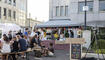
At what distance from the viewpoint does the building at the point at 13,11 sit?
128 feet

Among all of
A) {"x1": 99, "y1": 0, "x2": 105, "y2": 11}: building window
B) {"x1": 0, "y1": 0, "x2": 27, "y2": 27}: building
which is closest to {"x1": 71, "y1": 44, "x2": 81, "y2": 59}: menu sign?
{"x1": 99, "y1": 0, "x2": 105, "y2": 11}: building window

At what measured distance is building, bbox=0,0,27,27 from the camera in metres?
39.1

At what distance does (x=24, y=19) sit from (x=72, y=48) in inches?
1670

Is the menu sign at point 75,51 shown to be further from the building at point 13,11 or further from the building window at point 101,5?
the building at point 13,11

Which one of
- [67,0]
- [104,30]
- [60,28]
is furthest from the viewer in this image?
[67,0]

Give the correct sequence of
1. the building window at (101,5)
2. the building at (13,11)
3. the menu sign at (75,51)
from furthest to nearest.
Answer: the building at (13,11) → the building window at (101,5) → the menu sign at (75,51)

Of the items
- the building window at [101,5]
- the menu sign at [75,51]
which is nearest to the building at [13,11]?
the building window at [101,5]

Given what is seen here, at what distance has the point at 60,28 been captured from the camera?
23891mm

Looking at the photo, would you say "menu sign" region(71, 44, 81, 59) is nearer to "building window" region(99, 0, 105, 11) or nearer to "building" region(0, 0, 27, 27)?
"building window" region(99, 0, 105, 11)

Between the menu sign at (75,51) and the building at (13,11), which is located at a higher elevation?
the building at (13,11)

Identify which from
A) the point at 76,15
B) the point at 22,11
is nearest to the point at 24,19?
the point at 22,11

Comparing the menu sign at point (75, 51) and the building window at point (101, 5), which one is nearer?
the menu sign at point (75, 51)

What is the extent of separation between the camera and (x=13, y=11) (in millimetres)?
44250

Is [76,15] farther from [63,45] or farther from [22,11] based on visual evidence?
[22,11]
